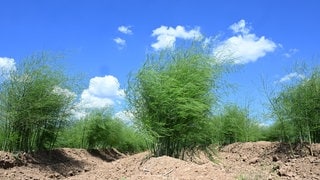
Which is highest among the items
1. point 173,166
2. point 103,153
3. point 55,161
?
point 103,153

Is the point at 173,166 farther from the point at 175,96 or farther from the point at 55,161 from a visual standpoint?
the point at 55,161

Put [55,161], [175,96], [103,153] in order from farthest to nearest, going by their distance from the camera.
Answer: [103,153] → [55,161] → [175,96]

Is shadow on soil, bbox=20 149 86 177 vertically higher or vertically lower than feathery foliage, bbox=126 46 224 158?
lower

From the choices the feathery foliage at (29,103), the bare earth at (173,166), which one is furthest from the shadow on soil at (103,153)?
the feathery foliage at (29,103)

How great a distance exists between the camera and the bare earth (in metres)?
10.0

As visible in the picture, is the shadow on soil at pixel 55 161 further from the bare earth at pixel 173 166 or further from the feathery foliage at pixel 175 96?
the feathery foliage at pixel 175 96

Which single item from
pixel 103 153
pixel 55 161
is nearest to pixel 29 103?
pixel 55 161

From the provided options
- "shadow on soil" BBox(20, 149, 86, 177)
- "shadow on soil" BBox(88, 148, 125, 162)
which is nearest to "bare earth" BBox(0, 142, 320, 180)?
"shadow on soil" BBox(20, 149, 86, 177)

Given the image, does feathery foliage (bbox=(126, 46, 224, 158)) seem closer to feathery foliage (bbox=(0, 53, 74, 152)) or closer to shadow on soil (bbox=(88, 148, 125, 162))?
feathery foliage (bbox=(0, 53, 74, 152))

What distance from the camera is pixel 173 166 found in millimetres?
10641

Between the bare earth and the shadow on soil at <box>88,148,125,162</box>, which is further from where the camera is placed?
the shadow on soil at <box>88,148,125,162</box>

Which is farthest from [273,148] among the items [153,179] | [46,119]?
[153,179]

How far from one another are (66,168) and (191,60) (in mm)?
7112

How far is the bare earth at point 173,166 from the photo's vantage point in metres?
10.0
